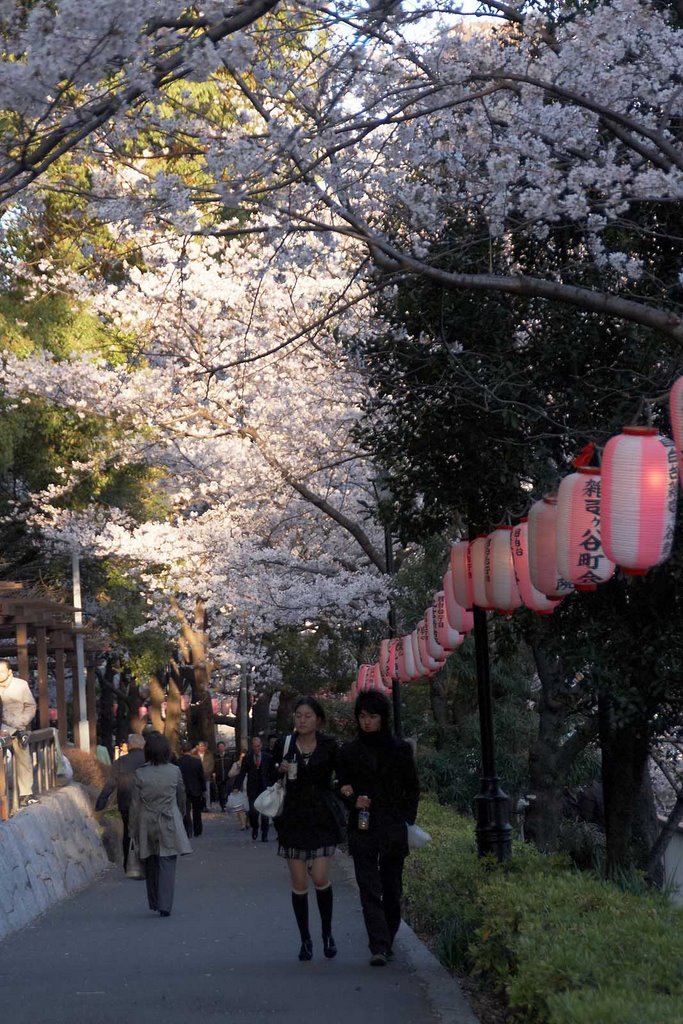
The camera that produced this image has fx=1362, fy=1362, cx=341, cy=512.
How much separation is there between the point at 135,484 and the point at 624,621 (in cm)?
1561

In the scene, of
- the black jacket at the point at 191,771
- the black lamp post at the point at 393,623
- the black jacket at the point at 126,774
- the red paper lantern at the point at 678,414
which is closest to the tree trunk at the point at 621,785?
the black jacket at the point at 126,774

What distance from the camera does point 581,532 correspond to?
8.07m

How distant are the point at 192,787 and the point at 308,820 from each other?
48.9 feet

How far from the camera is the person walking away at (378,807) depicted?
28.8ft

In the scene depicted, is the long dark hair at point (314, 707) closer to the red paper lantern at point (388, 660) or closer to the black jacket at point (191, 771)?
the red paper lantern at point (388, 660)

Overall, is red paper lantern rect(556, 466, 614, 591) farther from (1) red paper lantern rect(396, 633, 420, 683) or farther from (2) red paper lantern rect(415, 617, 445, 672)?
(1) red paper lantern rect(396, 633, 420, 683)

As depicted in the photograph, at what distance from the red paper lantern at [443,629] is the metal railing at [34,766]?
4.67 m

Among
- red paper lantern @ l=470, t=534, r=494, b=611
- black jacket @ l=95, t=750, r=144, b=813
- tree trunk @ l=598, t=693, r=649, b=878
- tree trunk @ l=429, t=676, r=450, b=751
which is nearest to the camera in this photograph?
red paper lantern @ l=470, t=534, r=494, b=611

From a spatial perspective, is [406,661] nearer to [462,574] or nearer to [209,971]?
[462,574]

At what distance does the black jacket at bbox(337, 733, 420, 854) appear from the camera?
29.0 ft

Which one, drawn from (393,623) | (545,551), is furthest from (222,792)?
(545,551)

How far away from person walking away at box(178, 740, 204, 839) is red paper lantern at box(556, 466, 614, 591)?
44.5ft

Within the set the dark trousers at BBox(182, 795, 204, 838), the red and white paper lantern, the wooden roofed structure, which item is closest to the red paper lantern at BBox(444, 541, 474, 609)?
the red and white paper lantern

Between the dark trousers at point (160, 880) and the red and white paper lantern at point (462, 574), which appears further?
the dark trousers at point (160, 880)
